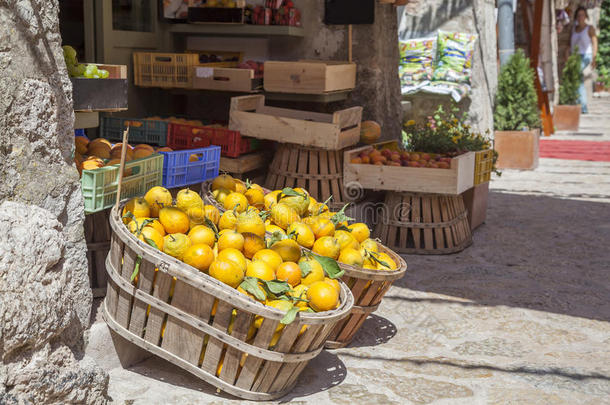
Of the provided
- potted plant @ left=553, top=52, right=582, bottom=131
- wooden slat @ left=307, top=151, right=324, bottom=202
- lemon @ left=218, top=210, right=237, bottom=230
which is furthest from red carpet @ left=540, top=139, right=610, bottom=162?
lemon @ left=218, top=210, right=237, bottom=230

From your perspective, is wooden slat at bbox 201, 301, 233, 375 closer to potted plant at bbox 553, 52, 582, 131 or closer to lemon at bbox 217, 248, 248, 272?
lemon at bbox 217, 248, 248, 272

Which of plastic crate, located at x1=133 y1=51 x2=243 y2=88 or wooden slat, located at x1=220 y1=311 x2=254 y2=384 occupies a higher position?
plastic crate, located at x1=133 y1=51 x2=243 y2=88

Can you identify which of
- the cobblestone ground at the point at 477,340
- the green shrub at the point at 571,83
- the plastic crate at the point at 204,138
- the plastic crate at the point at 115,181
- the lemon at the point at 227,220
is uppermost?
the green shrub at the point at 571,83

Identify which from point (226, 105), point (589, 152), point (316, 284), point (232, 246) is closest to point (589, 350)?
point (316, 284)

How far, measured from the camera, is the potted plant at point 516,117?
10688mm

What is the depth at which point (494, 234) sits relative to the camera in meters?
6.94

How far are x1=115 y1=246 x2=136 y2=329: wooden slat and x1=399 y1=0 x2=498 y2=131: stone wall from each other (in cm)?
866

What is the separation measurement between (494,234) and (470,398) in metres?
3.67

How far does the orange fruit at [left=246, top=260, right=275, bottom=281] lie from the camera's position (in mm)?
3387

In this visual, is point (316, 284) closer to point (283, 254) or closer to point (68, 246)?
point (283, 254)

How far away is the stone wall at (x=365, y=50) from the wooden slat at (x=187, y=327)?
4.05m

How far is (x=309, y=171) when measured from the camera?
243 inches

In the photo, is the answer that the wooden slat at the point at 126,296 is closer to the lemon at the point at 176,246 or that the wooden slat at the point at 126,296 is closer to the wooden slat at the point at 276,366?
the lemon at the point at 176,246

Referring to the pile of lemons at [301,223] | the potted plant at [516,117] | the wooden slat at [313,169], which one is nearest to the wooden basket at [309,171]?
the wooden slat at [313,169]
